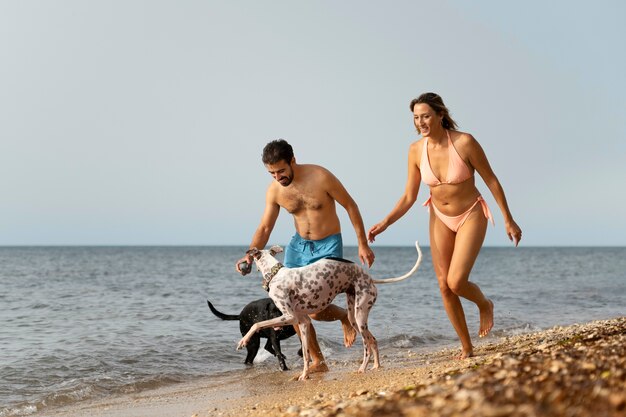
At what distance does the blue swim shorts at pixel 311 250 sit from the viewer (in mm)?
6891

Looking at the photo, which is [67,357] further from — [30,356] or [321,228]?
[321,228]

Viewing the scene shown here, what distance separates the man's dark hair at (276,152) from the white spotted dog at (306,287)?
74 cm

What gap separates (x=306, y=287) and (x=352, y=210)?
2.67 ft

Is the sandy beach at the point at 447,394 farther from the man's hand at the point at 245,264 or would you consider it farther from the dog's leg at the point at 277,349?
the man's hand at the point at 245,264

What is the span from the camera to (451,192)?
7.23 metres

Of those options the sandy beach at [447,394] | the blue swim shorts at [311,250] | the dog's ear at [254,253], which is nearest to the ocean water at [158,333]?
the sandy beach at [447,394]

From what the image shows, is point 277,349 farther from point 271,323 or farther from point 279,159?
point 279,159

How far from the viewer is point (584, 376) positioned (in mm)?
4090

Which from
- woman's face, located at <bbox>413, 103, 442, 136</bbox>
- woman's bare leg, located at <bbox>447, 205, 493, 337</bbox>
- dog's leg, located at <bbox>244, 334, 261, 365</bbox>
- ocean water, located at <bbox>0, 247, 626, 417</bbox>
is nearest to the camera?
woman's face, located at <bbox>413, 103, 442, 136</bbox>

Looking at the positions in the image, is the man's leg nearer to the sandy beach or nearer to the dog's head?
the sandy beach

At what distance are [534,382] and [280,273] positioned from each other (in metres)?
2.98

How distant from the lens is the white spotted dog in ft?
21.7

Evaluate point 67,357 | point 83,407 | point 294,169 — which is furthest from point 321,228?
point 67,357

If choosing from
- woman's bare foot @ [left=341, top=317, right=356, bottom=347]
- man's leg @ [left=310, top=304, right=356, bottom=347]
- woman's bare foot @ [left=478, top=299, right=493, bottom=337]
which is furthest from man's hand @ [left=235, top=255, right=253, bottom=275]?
woman's bare foot @ [left=478, top=299, right=493, bottom=337]
